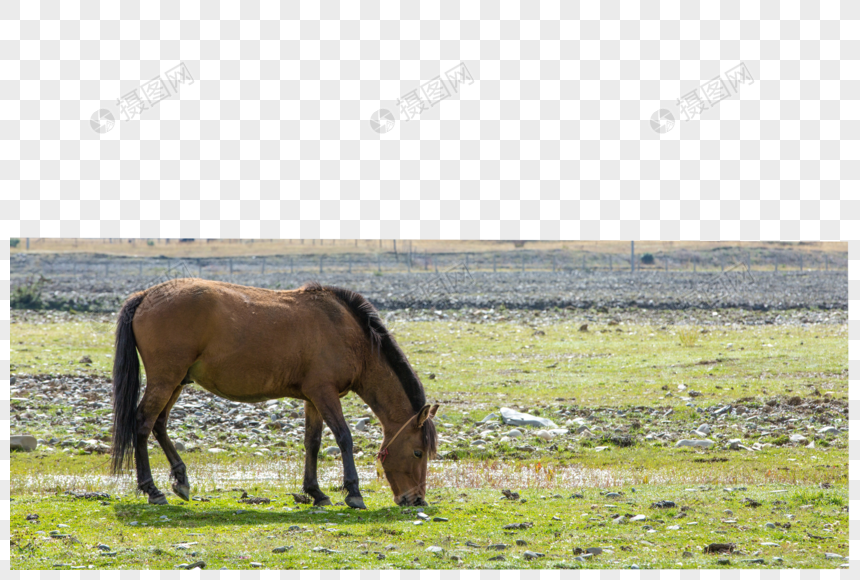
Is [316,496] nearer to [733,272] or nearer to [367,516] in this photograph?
Result: [367,516]

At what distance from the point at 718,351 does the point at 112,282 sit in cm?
3476

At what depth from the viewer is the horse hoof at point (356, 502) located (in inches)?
396

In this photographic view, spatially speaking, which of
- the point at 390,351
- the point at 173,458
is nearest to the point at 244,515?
the point at 173,458

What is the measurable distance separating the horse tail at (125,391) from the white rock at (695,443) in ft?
29.6

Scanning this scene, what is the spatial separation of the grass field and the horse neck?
1.10 m

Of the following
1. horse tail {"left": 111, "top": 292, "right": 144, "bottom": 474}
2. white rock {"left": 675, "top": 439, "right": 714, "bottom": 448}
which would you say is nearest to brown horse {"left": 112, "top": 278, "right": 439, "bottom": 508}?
horse tail {"left": 111, "top": 292, "right": 144, "bottom": 474}

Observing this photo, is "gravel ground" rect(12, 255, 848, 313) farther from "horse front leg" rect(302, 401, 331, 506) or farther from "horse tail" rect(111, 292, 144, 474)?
"horse tail" rect(111, 292, 144, 474)

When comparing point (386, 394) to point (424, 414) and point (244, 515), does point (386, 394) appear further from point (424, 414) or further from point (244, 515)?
point (244, 515)

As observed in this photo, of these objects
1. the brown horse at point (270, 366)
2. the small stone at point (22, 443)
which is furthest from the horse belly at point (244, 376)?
the small stone at point (22, 443)

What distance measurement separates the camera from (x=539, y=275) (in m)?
56.1

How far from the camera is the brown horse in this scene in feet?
32.7

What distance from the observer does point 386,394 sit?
10719 millimetres

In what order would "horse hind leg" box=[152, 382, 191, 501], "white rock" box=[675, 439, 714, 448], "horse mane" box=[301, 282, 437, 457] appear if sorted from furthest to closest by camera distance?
"white rock" box=[675, 439, 714, 448], "horse mane" box=[301, 282, 437, 457], "horse hind leg" box=[152, 382, 191, 501]

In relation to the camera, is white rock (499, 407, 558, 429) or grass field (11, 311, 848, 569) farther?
white rock (499, 407, 558, 429)
